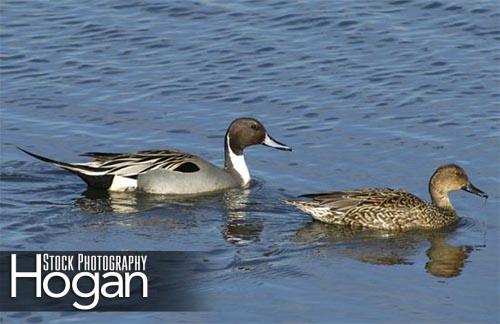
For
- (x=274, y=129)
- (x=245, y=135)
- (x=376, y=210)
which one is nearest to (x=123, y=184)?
(x=245, y=135)

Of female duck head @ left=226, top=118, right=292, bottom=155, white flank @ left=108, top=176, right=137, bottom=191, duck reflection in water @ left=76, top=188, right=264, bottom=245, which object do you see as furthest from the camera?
female duck head @ left=226, top=118, right=292, bottom=155

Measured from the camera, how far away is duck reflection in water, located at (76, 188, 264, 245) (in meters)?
13.4

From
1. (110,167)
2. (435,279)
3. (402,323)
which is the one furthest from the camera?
(110,167)

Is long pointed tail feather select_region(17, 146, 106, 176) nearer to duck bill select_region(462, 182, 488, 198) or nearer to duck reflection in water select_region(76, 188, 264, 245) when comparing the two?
duck reflection in water select_region(76, 188, 264, 245)

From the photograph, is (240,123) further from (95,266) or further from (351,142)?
(95,266)

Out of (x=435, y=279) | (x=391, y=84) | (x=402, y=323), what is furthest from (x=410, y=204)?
(x=391, y=84)

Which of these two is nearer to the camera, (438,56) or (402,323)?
(402,323)

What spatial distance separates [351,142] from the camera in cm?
1552

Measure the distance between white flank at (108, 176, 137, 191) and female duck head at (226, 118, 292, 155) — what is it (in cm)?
105

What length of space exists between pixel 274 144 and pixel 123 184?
5.02ft

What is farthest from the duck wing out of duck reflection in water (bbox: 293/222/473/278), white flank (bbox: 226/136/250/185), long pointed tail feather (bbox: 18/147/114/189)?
long pointed tail feather (bbox: 18/147/114/189)

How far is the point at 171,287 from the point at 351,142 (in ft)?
14.6

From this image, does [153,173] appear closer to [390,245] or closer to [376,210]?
[376,210]

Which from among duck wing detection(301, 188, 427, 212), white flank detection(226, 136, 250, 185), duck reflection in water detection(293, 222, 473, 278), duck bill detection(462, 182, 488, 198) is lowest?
duck reflection in water detection(293, 222, 473, 278)
